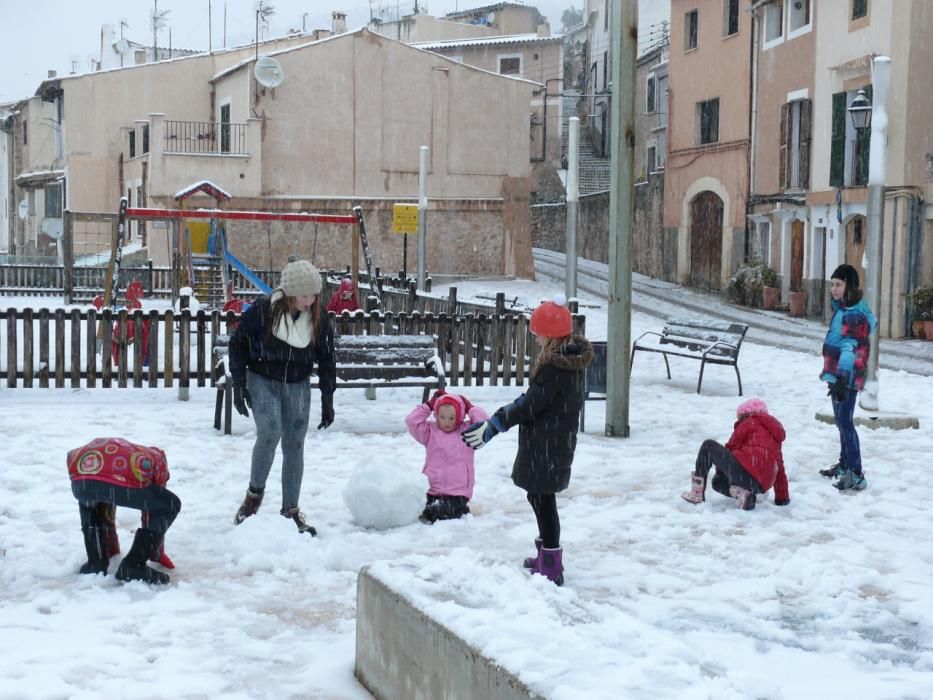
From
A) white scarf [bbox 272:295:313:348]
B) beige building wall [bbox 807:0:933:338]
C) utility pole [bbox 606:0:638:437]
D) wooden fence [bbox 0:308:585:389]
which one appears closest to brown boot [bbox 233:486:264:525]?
white scarf [bbox 272:295:313:348]

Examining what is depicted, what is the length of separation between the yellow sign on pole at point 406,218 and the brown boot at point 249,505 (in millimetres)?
16631

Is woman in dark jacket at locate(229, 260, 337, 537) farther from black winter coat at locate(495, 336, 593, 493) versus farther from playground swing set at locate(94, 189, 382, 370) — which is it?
playground swing set at locate(94, 189, 382, 370)

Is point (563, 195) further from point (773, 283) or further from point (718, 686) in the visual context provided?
point (718, 686)

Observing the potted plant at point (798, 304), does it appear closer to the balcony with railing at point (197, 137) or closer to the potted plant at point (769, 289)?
the potted plant at point (769, 289)

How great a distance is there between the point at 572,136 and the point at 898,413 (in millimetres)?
8182

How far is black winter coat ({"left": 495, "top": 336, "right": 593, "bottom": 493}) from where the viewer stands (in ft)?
19.3

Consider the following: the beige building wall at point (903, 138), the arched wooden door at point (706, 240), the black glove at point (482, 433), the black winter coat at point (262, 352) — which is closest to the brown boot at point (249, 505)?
the black winter coat at point (262, 352)

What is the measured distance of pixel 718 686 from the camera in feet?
11.7

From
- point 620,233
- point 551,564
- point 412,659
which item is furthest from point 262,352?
point 620,233

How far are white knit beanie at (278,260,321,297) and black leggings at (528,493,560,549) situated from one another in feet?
6.10

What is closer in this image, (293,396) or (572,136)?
(293,396)

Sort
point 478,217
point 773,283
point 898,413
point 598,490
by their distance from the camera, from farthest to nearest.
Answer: point 478,217 < point 773,283 < point 898,413 < point 598,490

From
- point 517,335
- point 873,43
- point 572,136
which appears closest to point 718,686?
point 517,335

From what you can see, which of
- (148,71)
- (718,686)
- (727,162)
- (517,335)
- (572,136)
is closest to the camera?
(718,686)
